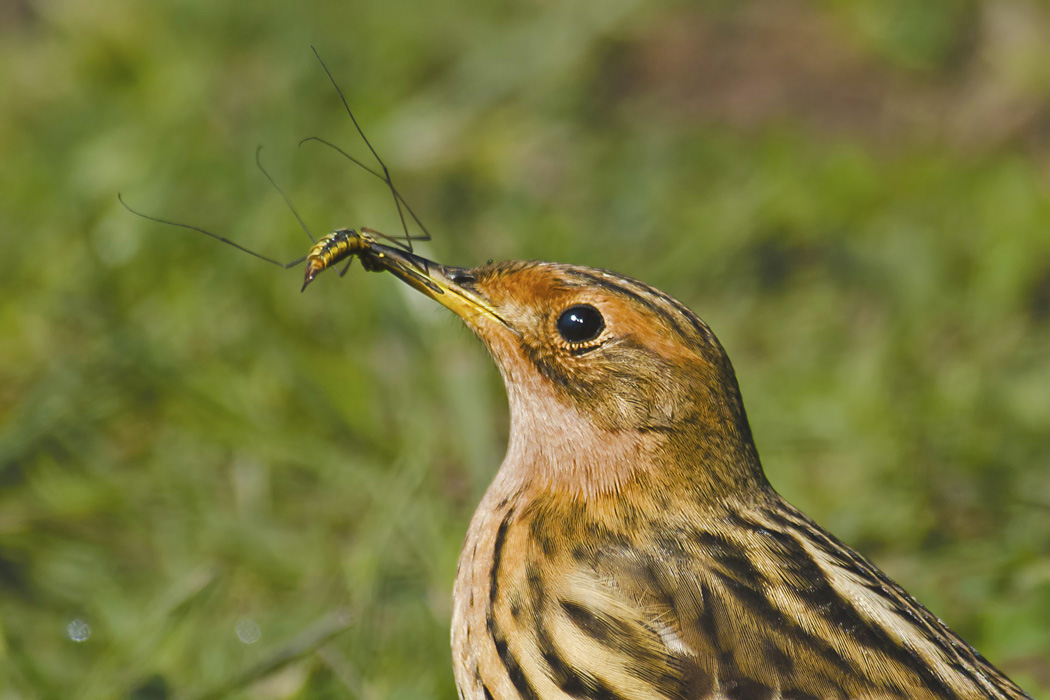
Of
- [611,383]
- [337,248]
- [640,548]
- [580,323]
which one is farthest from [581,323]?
[337,248]

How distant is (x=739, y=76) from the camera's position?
→ 798cm

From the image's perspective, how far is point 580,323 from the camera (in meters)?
3.23

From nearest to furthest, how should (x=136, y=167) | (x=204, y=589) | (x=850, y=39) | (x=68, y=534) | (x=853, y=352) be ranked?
(x=204, y=589), (x=68, y=534), (x=853, y=352), (x=136, y=167), (x=850, y=39)

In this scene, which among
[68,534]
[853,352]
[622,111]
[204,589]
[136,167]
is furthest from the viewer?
[622,111]

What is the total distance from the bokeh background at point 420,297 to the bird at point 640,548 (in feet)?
2.78

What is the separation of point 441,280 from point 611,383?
1.88 feet

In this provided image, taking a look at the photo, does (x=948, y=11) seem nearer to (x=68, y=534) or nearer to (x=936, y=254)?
(x=936, y=254)

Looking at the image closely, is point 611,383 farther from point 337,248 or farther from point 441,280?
point 337,248

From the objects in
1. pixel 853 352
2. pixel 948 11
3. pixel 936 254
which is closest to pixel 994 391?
pixel 853 352

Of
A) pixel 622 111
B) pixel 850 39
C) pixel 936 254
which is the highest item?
pixel 850 39

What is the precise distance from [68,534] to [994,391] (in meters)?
3.67

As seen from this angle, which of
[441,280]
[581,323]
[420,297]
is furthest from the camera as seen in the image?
[420,297]

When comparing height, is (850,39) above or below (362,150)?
above

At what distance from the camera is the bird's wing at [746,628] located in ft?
8.84
